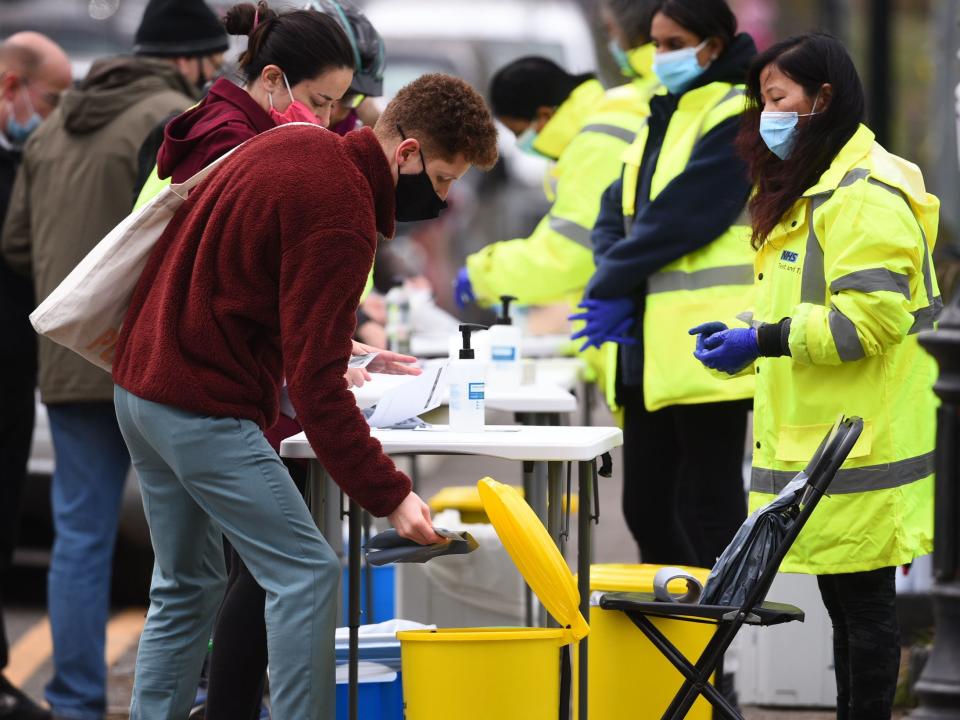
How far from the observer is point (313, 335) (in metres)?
3.14

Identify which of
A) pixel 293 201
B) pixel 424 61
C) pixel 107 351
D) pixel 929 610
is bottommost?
pixel 929 610

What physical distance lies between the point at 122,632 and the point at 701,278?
118 inches

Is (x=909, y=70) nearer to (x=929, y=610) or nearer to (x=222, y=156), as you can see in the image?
(x=929, y=610)

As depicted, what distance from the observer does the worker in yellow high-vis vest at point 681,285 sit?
15.0ft

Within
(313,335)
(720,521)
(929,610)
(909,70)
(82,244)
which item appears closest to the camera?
(313,335)

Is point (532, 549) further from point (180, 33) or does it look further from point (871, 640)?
point (180, 33)

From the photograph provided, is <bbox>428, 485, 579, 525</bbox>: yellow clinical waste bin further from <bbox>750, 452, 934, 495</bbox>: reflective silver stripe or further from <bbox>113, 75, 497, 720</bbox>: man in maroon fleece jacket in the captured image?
<bbox>113, 75, 497, 720</bbox>: man in maroon fleece jacket

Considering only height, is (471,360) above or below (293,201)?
below

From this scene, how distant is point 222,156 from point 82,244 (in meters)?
1.65

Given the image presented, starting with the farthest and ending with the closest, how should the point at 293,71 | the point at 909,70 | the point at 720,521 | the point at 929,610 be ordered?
the point at 909,70 < the point at 929,610 < the point at 720,521 < the point at 293,71

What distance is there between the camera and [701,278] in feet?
15.2

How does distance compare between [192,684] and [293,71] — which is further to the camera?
[293,71]

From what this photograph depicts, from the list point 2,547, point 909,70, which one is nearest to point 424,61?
point 909,70

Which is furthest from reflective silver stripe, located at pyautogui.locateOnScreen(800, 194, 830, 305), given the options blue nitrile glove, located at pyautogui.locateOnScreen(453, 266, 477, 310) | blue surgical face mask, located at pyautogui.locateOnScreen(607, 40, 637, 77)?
blue nitrile glove, located at pyautogui.locateOnScreen(453, 266, 477, 310)
